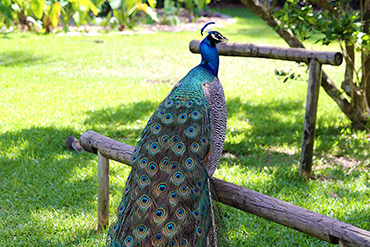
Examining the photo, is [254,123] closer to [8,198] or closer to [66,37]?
[8,198]

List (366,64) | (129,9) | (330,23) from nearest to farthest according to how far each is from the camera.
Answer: (129,9) < (330,23) < (366,64)

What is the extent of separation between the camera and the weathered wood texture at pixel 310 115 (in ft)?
12.3

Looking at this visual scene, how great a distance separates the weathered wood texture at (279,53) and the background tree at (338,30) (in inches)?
12.9

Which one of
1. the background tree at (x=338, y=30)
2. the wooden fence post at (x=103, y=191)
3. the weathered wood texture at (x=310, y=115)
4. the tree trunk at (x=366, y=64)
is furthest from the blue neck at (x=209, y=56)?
the tree trunk at (x=366, y=64)

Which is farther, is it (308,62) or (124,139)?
(124,139)

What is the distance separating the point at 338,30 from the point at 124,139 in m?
2.52

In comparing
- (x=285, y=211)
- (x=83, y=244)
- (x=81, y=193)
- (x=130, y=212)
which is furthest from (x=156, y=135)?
(x=81, y=193)

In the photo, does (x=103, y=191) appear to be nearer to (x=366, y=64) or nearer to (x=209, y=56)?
(x=209, y=56)

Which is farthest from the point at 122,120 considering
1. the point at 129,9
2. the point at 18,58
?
the point at 18,58

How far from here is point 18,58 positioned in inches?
335

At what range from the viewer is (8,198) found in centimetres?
370

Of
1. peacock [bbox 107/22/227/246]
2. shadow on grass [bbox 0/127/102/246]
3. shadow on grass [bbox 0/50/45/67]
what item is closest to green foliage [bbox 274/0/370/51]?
peacock [bbox 107/22/227/246]

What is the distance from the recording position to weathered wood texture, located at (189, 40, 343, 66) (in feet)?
11.9

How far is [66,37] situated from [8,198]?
784cm
